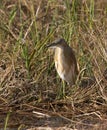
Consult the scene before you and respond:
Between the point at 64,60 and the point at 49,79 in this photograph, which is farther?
the point at 49,79

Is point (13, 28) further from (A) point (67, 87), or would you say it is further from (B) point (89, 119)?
(B) point (89, 119)

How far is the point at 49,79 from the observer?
6.85 m

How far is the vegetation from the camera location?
6348 mm

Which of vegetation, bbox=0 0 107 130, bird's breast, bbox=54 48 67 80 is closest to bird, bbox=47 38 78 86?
bird's breast, bbox=54 48 67 80

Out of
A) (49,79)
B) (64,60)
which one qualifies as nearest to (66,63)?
(64,60)

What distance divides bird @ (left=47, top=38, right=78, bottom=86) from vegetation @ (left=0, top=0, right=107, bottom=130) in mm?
163

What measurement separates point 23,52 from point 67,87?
55 cm

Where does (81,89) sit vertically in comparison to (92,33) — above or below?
below

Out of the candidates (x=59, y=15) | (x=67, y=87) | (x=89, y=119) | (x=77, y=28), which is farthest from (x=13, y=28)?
(x=89, y=119)

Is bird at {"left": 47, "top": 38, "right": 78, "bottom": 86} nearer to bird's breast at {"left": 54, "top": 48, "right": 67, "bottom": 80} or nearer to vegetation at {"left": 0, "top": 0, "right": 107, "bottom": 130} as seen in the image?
bird's breast at {"left": 54, "top": 48, "right": 67, "bottom": 80}

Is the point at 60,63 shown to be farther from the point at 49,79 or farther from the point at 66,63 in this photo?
the point at 49,79

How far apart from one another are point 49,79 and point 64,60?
1.62 feet

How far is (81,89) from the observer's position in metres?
6.61

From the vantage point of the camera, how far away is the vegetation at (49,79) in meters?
6.35
